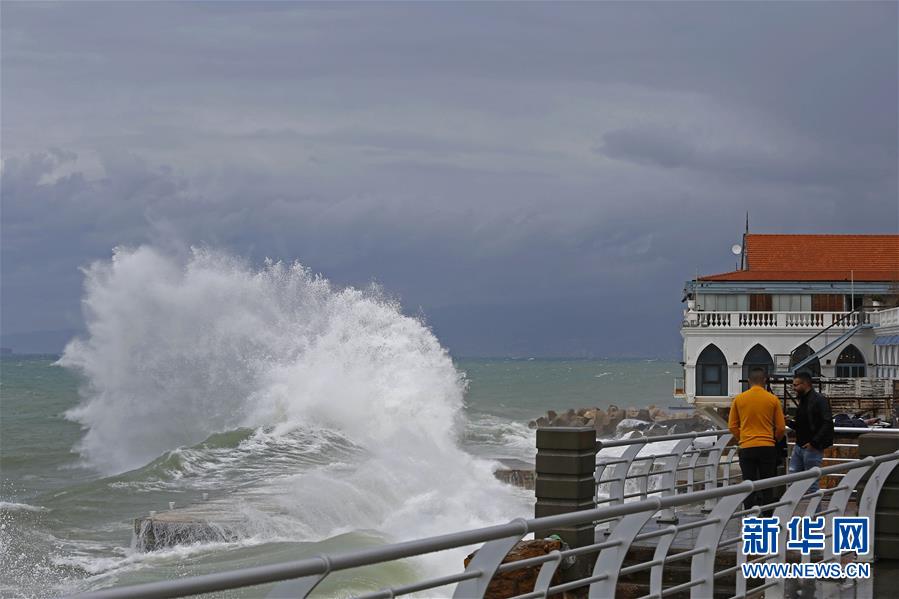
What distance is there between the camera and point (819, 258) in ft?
195

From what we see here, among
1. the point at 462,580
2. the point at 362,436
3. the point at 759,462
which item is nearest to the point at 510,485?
the point at 362,436

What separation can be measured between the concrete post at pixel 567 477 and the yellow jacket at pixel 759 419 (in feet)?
5.38

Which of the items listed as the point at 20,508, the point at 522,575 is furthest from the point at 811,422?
the point at 20,508

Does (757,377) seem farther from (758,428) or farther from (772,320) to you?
(772,320)

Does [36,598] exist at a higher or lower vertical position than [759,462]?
lower

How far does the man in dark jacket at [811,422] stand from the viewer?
45.5 feet

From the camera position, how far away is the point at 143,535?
24.1 metres

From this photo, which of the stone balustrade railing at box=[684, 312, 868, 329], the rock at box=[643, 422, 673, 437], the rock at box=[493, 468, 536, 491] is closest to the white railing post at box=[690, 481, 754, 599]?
the rock at box=[493, 468, 536, 491]

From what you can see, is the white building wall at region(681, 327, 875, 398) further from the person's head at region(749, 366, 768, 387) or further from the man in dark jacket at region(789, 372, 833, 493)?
the person's head at region(749, 366, 768, 387)

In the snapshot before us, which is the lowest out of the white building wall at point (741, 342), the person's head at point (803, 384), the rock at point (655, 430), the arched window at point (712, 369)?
the rock at point (655, 430)

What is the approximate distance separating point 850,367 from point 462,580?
164ft

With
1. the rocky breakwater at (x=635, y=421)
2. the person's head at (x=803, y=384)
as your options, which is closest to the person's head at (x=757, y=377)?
the person's head at (x=803, y=384)

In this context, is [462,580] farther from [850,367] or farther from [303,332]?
[850,367]

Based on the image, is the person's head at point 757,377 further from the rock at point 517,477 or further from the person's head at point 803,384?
the rock at point 517,477
